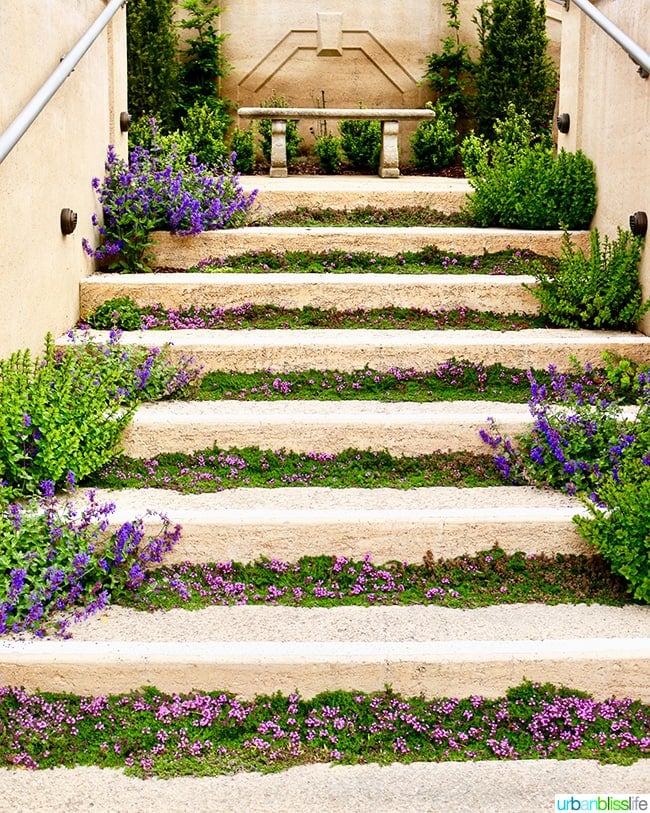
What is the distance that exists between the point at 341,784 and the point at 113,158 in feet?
12.6

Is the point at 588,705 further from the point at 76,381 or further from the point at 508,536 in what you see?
the point at 76,381

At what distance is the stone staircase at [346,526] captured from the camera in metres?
2.96

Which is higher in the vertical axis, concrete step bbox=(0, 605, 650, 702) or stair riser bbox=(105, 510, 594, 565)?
stair riser bbox=(105, 510, 594, 565)

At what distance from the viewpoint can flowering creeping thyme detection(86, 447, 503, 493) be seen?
3.89m

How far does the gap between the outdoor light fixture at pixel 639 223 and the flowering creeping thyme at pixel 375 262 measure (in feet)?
2.04

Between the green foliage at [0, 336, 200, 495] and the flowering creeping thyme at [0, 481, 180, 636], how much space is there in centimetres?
15

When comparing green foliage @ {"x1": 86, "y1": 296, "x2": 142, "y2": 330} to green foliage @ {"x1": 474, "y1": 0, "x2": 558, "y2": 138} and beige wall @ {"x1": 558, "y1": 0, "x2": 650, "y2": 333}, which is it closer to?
beige wall @ {"x1": 558, "y1": 0, "x2": 650, "y2": 333}

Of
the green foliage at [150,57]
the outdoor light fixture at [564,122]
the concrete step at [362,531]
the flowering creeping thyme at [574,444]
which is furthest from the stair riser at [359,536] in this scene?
the green foliage at [150,57]

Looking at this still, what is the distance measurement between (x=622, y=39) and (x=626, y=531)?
2.61 metres

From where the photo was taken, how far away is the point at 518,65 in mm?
8656

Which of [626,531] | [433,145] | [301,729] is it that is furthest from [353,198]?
[301,729]

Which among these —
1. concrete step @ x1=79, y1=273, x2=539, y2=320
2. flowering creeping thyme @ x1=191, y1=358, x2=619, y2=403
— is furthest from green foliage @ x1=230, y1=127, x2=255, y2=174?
flowering creeping thyme @ x1=191, y1=358, x2=619, y2=403

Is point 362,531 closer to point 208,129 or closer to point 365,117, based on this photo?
point 365,117

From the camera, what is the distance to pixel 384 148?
784cm
